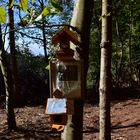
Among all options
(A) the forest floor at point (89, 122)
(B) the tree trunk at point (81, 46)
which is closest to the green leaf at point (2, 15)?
(B) the tree trunk at point (81, 46)

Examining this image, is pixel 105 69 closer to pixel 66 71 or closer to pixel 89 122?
pixel 66 71

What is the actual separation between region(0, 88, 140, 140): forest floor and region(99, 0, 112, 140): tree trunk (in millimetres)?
5312

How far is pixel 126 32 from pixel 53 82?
1447 cm

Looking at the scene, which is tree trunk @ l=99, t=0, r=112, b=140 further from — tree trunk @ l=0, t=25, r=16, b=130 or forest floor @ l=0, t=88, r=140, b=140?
tree trunk @ l=0, t=25, r=16, b=130

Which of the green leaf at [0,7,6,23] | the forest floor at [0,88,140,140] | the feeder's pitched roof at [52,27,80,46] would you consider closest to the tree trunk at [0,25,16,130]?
the forest floor at [0,88,140,140]

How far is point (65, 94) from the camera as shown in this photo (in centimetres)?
289

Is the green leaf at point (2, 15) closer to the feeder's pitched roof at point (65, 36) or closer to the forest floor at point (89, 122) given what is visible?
the feeder's pitched roof at point (65, 36)

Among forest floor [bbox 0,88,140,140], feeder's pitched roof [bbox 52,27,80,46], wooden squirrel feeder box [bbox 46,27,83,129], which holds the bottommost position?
forest floor [bbox 0,88,140,140]

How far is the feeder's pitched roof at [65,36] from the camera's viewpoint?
2.90 m

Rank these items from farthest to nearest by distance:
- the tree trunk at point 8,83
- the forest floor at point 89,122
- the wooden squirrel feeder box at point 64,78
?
the tree trunk at point 8,83 → the forest floor at point 89,122 → the wooden squirrel feeder box at point 64,78

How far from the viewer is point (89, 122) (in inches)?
391

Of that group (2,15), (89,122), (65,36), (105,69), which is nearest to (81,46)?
(65,36)

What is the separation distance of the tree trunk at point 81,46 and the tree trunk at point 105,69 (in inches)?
4.8

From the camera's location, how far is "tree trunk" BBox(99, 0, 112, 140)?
9.78ft
